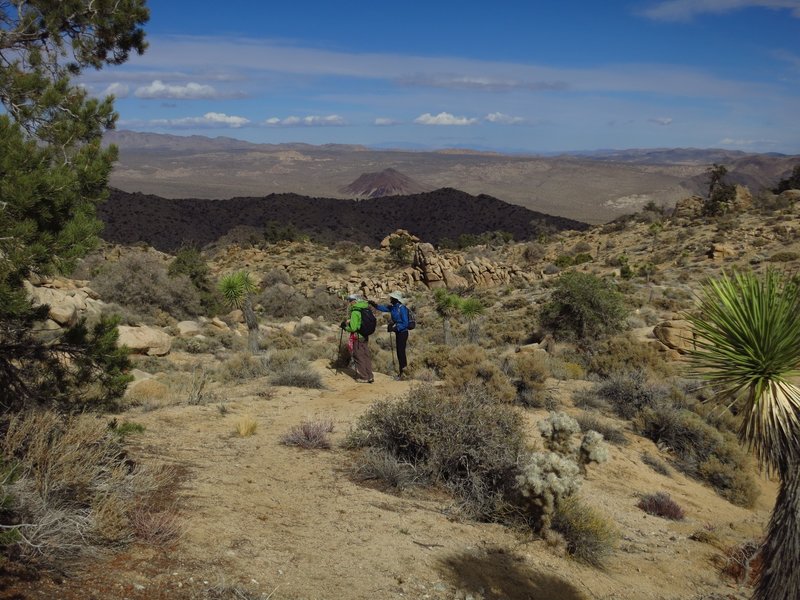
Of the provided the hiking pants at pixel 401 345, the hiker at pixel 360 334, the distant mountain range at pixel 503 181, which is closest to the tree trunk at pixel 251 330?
the hiker at pixel 360 334

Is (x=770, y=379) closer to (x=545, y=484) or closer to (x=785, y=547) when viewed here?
(x=785, y=547)

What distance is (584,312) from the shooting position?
16.7m

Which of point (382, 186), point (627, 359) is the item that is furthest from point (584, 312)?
point (382, 186)

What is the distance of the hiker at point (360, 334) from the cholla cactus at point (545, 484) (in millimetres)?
5913

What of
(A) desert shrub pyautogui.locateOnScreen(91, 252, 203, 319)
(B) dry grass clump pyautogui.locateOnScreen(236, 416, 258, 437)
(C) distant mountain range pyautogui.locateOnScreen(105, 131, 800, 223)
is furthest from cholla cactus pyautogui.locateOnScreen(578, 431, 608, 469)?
(C) distant mountain range pyautogui.locateOnScreen(105, 131, 800, 223)

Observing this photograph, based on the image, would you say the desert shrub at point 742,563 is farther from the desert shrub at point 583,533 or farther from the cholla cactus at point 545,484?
the cholla cactus at point 545,484

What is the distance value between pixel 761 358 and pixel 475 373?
25.5 feet

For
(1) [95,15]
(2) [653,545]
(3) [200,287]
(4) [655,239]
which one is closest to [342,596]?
(2) [653,545]

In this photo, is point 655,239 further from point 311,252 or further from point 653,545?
point 653,545

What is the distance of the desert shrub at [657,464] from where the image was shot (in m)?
8.78

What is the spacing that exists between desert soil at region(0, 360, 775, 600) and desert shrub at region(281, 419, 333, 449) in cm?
14

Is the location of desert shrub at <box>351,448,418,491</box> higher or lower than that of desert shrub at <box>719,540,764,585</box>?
higher

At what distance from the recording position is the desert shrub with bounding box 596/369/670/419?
417 inches

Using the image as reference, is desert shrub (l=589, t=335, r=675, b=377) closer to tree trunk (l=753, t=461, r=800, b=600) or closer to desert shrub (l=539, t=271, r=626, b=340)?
desert shrub (l=539, t=271, r=626, b=340)
